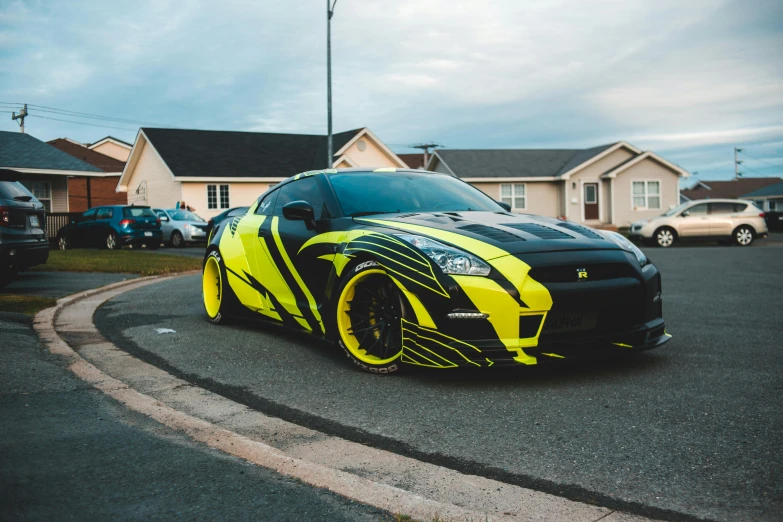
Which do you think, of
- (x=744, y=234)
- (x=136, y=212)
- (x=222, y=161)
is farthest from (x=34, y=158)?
(x=744, y=234)

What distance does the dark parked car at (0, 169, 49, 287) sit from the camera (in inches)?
382

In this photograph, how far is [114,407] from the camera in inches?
172

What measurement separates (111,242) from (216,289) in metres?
18.6

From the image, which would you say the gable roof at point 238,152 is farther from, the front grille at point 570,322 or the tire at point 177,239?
the front grille at point 570,322

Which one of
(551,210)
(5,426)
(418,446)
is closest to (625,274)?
(418,446)

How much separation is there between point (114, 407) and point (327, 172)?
9.25 feet

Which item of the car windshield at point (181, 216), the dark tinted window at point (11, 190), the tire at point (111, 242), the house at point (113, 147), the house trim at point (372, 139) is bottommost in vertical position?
the tire at point (111, 242)

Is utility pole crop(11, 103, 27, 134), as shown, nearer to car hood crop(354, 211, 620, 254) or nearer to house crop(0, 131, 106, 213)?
house crop(0, 131, 106, 213)

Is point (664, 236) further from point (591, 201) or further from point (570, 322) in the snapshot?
point (570, 322)

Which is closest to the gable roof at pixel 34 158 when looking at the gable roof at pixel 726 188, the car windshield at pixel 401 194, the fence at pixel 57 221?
the fence at pixel 57 221

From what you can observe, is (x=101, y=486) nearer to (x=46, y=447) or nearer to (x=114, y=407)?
(x=46, y=447)

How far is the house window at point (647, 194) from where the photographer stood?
138 ft

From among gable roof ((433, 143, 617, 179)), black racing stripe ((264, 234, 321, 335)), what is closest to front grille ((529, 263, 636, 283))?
black racing stripe ((264, 234, 321, 335))

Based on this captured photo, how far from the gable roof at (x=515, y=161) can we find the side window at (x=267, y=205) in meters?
35.3
